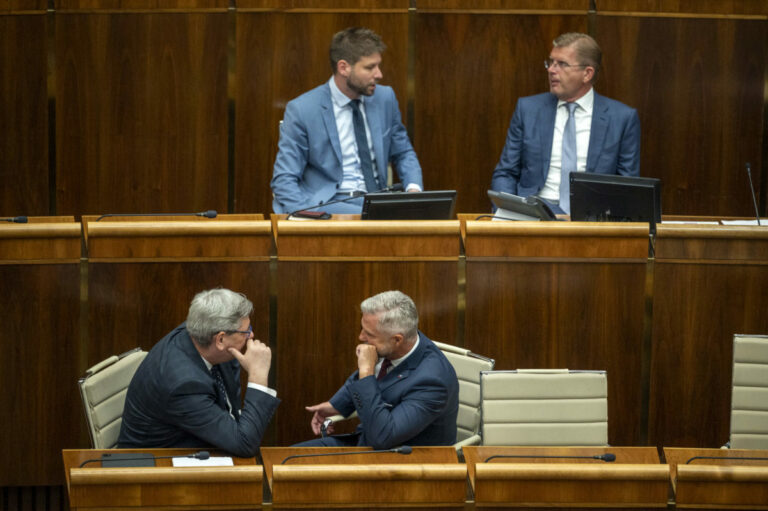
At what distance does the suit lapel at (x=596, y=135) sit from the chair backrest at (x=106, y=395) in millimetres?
1414

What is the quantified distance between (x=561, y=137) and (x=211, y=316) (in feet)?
4.60

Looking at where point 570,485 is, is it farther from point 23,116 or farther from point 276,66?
point 23,116

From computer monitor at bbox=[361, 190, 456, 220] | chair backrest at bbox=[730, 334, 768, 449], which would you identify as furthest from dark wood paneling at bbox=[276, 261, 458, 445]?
chair backrest at bbox=[730, 334, 768, 449]

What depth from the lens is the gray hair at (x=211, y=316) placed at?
1.88 m

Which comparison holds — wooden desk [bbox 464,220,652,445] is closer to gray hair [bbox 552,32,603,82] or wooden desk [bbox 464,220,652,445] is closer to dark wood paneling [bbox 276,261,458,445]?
dark wood paneling [bbox 276,261,458,445]

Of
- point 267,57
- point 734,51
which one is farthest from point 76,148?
point 734,51

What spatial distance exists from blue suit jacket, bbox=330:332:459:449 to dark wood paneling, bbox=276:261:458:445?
0.28 metres

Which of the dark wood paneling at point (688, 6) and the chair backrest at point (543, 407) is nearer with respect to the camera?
the chair backrest at point (543, 407)

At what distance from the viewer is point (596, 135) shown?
9.58 ft

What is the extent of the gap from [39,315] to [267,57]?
133 cm

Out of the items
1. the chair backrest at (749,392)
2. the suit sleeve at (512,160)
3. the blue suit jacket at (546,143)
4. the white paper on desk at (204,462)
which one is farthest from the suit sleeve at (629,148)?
the white paper on desk at (204,462)

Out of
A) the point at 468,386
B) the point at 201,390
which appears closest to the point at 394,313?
the point at 468,386

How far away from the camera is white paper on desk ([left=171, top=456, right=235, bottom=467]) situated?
1.70 meters

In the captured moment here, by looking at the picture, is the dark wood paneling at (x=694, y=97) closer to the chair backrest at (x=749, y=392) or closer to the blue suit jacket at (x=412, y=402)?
the chair backrest at (x=749, y=392)
